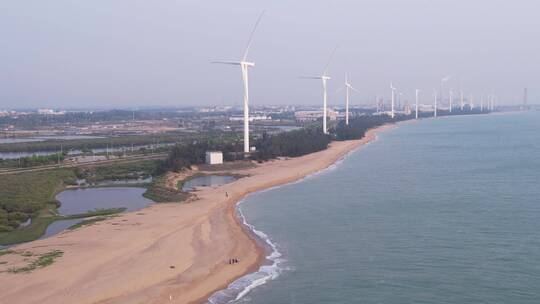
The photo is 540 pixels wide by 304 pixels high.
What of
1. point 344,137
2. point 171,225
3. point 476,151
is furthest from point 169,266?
point 344,137

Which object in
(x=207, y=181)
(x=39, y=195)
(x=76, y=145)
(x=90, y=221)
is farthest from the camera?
(x=76, y=145)

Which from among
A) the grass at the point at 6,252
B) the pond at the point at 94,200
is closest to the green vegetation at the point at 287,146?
the pond at the point at 94,200

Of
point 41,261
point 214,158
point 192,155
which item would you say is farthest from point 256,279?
point 192,155

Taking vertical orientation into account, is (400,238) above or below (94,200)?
above

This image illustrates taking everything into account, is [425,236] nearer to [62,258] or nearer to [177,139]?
[62,258]

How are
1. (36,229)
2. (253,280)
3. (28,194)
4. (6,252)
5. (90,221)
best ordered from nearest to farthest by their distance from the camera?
1. (253,280)
2. (6,252)
3. (36,229)
4. (90,221)
5. (28,194)

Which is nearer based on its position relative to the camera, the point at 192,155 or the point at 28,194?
the point at 28,194

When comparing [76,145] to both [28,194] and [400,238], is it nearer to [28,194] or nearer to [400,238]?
[28,194]
